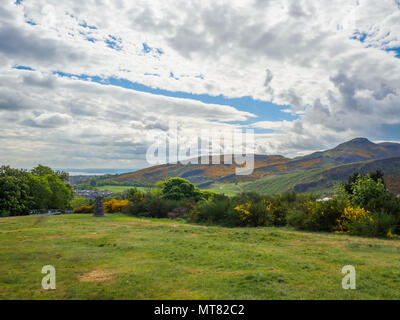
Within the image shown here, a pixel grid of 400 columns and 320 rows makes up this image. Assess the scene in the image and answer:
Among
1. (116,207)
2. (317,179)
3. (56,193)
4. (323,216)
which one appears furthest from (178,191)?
(317,179)

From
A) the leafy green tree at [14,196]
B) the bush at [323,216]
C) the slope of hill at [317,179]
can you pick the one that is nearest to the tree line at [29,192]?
the leafy green tree at [14,196]

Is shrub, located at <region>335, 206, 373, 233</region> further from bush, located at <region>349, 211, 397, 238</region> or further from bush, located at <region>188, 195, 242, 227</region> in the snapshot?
bush, located at <region>188, 195, 242, 227</region>

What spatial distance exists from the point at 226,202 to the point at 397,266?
15.1 metres

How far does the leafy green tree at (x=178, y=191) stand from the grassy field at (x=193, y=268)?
2077cm

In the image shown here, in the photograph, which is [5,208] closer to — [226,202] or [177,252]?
[226,202]

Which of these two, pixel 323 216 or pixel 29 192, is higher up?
pixel 29 192

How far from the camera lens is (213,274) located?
303 inches

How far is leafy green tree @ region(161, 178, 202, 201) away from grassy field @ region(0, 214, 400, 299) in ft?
68.1

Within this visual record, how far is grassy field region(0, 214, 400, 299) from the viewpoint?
6398 millimetres

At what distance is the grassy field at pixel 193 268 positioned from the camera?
6.40 m

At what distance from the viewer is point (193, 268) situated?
836 cm

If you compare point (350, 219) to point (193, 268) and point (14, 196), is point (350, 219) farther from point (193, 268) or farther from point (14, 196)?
point (14, 196)

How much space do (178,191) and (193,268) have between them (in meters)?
26.5
